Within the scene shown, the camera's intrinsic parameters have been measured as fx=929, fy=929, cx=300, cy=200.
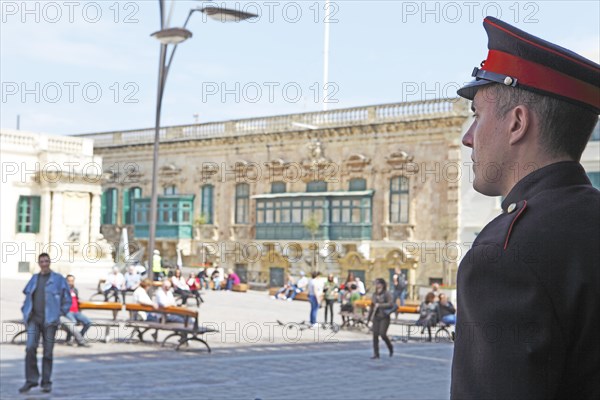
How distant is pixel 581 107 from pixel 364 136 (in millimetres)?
38696

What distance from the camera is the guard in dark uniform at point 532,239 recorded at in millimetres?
1596

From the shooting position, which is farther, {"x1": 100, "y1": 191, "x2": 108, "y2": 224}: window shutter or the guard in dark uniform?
{"x1": 100, "y1": 191, "x2": 108, "y2": 224}: window shutter

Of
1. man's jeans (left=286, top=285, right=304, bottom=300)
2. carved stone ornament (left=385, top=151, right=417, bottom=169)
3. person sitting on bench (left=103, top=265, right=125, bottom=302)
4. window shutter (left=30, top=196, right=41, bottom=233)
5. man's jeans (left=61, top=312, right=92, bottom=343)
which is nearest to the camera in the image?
man's jeans (left=61, top=312, right=92, bottom=343)

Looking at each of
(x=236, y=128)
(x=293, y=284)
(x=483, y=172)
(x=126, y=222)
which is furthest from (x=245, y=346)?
(x=126, y=222)

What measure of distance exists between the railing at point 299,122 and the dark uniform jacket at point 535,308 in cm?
3603

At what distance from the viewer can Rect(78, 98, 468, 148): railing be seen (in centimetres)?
3831

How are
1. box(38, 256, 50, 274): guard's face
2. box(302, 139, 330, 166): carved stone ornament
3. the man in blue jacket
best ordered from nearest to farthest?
1. the man in blue jacket
2. box(38, 256, 50, 274): guard's face
3. box(302, 139, 330, 166): carved stone ornament

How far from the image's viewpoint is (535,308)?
1.59m

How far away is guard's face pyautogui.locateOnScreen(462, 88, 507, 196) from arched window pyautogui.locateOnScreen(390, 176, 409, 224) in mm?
37101

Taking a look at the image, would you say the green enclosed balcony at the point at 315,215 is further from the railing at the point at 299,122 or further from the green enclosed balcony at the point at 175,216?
the green enclosed balcony at the point at 175,216

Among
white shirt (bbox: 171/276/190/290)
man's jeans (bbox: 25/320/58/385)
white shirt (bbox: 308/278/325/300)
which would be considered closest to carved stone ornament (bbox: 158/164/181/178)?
white shirt (bbox: 171/276/190/290)

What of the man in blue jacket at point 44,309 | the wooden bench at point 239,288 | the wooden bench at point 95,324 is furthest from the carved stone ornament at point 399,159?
the man in blue jacket at point 44,309

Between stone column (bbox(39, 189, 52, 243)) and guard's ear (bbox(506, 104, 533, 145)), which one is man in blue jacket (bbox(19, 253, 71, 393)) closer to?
guard's ear (bbox(506, 104, 533, 145))

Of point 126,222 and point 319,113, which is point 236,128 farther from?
point 126,222
